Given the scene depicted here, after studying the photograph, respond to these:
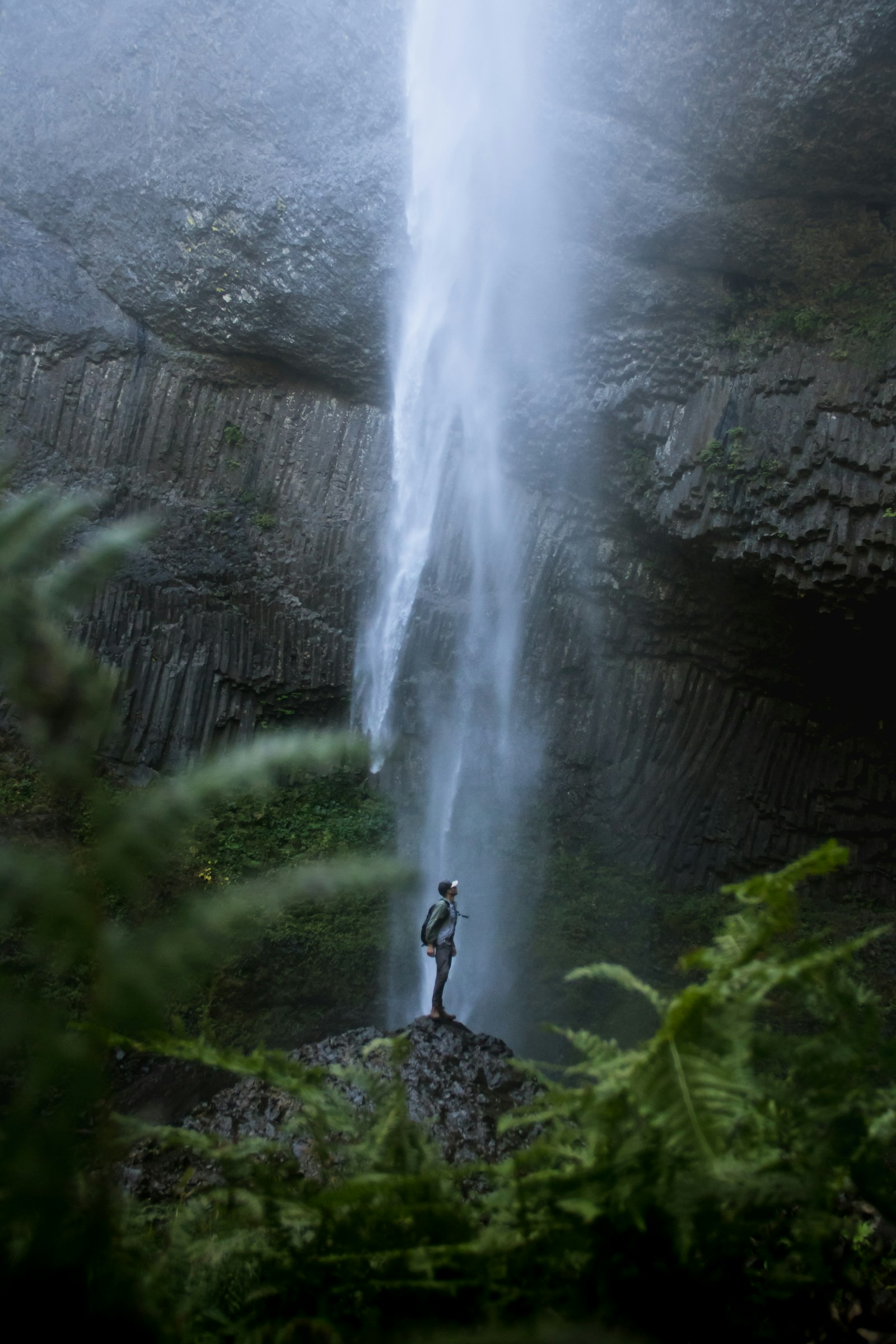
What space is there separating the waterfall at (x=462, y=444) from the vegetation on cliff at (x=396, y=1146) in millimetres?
7644

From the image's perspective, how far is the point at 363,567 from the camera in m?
9.60

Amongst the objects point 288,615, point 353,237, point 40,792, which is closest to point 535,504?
point 288,615

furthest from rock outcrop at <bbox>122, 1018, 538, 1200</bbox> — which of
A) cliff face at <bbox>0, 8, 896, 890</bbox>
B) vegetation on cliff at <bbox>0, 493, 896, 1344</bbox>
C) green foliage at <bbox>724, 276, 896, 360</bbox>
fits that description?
green foliage at <bbox>724, 276, 896, 360</bbox>

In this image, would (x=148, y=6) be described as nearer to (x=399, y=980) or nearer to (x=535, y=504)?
(x=535, y=504)

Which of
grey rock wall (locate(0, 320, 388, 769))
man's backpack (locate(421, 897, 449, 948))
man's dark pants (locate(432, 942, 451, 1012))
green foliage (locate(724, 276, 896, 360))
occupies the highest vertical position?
green foliage (locate(724, 276, 896, 360))

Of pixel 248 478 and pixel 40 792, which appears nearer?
pixel 40 792

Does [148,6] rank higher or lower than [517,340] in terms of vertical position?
higher

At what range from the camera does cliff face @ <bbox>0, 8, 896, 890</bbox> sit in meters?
8.21

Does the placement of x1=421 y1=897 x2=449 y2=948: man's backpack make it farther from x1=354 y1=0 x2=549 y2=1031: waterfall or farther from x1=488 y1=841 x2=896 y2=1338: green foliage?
x1=488 y1=841 x2=896 y2=1338: green foliage

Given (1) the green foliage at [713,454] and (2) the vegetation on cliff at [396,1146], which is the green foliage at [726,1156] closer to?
(2) the vegetation on cliff at [396,1146]

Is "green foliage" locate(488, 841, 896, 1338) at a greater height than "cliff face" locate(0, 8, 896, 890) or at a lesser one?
lesser

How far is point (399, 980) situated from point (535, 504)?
210 inches

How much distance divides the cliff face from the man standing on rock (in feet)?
12.9

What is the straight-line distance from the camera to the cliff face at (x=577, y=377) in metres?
8.21
